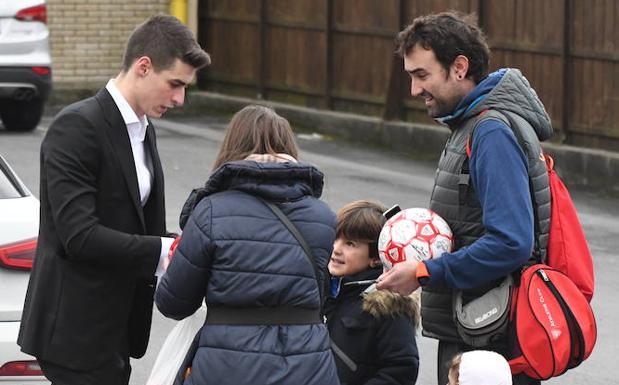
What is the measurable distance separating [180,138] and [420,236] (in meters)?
12.6

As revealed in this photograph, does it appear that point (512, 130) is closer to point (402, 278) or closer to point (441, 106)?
point (441, 106)

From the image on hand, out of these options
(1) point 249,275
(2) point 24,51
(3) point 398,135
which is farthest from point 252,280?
(3) point 398,135

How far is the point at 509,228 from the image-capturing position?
4324 mm

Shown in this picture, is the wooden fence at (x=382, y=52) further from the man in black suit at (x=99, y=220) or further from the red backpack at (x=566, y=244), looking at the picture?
the man in black suit at (x=99, y=220)

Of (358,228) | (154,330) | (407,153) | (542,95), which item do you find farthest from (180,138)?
(358,228)

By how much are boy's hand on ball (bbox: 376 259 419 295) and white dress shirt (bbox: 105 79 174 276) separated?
652 millimetres

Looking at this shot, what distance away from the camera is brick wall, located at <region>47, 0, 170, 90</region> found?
792 inches

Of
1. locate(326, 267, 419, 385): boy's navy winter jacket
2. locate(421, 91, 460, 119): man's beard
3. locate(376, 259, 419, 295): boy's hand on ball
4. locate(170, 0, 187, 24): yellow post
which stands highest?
locate(421, 91, 460, 119): man's beard

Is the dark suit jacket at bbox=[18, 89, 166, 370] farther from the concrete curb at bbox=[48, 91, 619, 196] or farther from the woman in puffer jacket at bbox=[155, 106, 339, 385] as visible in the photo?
the concrete curb at bbox=[48, 91, 619, 196]

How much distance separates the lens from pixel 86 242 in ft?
14.4

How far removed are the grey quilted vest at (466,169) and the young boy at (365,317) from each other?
55 centimetres

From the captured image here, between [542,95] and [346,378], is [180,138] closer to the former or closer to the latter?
[542,95]

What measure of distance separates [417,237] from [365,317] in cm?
72

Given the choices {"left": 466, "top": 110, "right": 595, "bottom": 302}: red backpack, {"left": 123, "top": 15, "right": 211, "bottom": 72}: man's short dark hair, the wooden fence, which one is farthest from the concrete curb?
{"left": 123, "top": 15, "right": 211, "bottom": 72}: man's short dark hair
